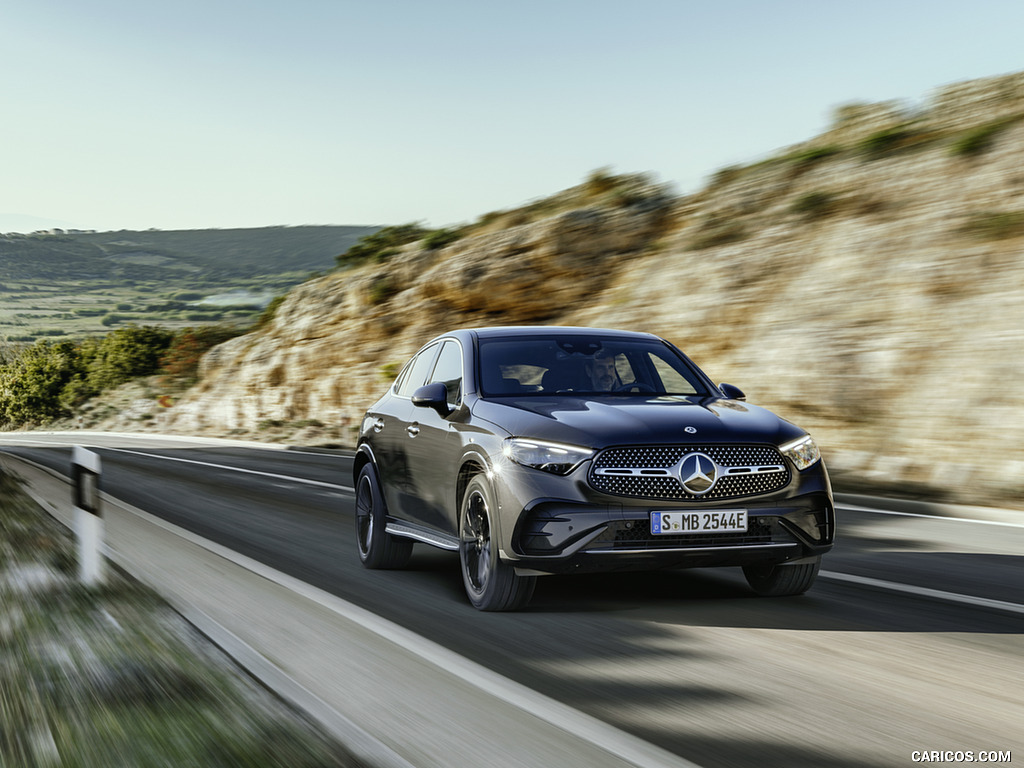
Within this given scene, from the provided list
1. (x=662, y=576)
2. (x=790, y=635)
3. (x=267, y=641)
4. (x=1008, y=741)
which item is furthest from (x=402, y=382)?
(x=1008, y=741)

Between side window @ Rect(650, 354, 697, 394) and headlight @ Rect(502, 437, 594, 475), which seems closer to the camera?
headlight @ Rect(502, 437, 594, 475)

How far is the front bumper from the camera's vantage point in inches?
226

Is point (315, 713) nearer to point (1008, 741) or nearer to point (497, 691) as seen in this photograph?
point (497, 691)

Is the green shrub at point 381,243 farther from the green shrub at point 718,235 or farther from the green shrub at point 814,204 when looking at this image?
the green shrub at point 814,204

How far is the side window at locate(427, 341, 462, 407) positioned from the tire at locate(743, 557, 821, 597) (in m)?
2.16

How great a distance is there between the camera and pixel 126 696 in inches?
174

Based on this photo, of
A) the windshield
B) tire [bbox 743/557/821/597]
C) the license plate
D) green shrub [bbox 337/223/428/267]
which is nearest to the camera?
the license plate

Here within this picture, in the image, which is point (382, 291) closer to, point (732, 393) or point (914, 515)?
point (914, 515)

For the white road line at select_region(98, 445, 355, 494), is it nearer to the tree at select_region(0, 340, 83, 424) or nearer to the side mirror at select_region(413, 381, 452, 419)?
the side mirror at select_region(413, 381, 452, 419)

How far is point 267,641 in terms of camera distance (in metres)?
5.69

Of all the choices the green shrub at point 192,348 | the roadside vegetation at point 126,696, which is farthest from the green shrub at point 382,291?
the roadside vegetation at point 126,696

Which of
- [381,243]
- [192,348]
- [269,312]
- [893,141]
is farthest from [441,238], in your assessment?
[192,348]

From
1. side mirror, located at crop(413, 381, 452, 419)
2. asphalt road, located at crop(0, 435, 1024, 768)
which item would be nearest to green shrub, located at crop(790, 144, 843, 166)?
asphalt road, located at crop(0, 435, 1024, 768)

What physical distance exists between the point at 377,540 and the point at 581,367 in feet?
7.46
